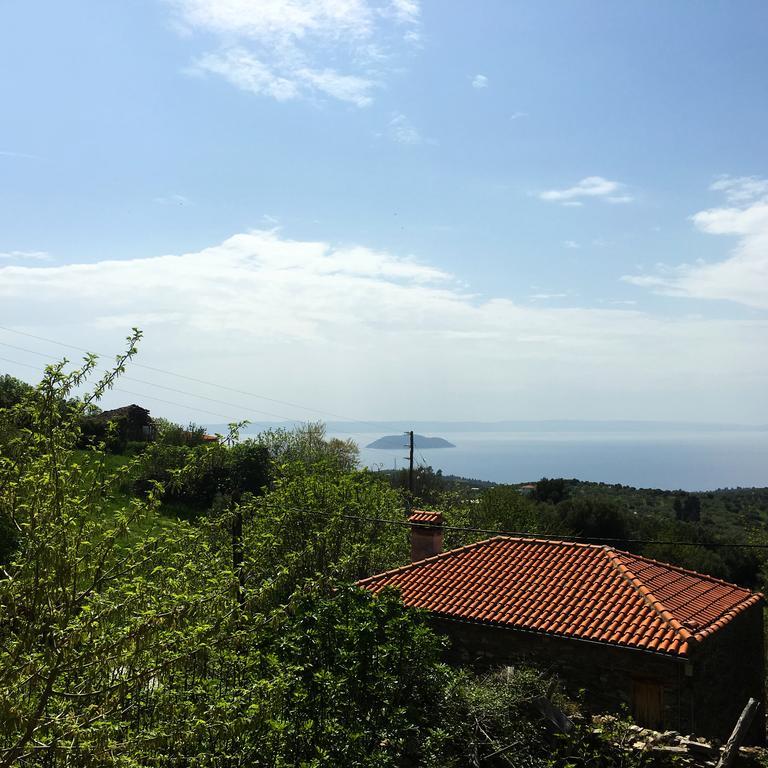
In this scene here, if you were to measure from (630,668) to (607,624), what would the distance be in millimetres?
974

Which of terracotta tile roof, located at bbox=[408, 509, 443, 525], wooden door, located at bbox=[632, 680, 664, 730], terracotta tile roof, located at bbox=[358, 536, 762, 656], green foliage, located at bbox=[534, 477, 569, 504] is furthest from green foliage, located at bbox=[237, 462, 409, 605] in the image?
green foliage, located at bbox=[534, 477, 569, 504]

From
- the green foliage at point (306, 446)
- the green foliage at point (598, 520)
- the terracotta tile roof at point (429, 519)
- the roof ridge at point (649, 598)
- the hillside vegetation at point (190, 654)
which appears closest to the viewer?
the hillside vegetation at point (190, 654)

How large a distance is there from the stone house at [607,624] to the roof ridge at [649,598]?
29 millimetres

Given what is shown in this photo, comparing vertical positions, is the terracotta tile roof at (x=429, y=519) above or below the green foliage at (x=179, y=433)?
below

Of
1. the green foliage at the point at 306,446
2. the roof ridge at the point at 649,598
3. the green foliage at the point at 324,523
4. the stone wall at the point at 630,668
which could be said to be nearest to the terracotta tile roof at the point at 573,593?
the roof ridge at the point at 649,598

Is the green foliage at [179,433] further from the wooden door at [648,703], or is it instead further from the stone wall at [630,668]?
the wooden door at [648,703]

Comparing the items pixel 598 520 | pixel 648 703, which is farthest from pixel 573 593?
pixel 598 520

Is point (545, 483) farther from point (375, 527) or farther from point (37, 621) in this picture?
point (37, 621)

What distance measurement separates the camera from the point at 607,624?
14.8 meters

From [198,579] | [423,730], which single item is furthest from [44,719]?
[423,730]

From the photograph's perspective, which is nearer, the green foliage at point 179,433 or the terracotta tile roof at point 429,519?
the terracotta tile roof at point 429,519

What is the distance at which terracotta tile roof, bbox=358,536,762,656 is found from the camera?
47.8 ft

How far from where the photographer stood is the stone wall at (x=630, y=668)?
537 inches

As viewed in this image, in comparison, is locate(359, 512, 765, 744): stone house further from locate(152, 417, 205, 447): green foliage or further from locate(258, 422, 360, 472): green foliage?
locate(152, 417, 205, 447): green foliage
